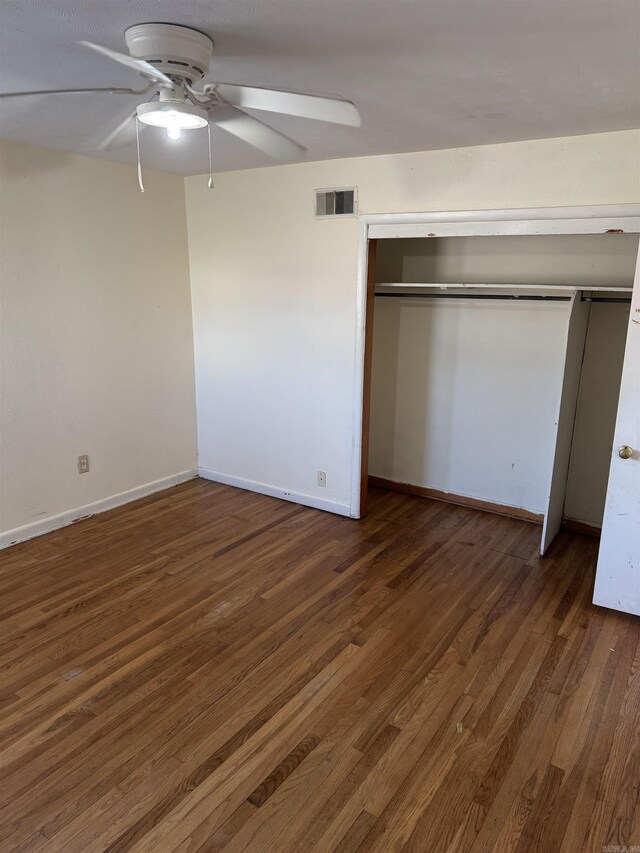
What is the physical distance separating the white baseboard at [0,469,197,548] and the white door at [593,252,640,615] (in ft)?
10.3

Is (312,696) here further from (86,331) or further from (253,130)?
(86,331)

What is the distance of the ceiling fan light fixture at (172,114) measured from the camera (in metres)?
1.68

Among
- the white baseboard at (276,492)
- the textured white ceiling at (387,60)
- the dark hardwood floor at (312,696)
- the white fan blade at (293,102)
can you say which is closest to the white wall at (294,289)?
the white baseboard at (276,492)

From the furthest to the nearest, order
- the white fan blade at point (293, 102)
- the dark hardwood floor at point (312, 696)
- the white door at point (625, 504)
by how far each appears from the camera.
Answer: the white door at point (625, 504) < the dark hardwood floor at point (312, 696) < the white fan blade at point (293, 102)

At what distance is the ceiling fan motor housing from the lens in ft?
5.47

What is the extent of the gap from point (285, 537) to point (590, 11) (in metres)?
3.07

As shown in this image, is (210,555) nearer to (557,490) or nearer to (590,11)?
(557,490)

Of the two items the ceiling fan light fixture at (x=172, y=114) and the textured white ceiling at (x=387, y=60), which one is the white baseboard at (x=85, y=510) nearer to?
the textured white ceiling at (x=387, y=60)

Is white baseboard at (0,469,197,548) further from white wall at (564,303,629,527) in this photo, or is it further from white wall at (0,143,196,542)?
white wall at (564,303,629,527)

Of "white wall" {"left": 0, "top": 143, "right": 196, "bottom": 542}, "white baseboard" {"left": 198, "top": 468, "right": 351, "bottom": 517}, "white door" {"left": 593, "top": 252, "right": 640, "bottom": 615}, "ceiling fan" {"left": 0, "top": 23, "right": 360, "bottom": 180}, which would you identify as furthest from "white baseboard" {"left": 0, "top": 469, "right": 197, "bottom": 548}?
"white door" {"left": 593, "top": 252, "right": 640, "bottom": 615}

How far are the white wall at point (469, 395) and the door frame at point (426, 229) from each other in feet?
2.15

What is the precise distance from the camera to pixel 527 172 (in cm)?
302

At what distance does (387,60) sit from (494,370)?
8.32ft

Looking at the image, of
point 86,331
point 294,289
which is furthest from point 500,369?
point 86,331
